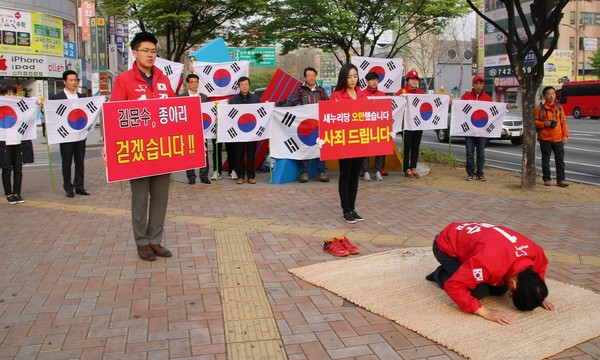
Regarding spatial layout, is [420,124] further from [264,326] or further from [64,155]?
[264,326]

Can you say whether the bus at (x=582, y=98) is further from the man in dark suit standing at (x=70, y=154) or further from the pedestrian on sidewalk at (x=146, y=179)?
the pedestrian on sidewalk at (x=146, y=179)

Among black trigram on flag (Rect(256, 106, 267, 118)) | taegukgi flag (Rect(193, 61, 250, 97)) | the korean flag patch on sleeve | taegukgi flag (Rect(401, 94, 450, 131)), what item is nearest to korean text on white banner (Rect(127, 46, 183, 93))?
taegukgi flag (Rect(193, 61, 250, 97))

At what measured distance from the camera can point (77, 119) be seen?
872 centimetres

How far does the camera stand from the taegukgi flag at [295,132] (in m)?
9.28

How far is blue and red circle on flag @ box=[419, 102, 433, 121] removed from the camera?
10.4 meters

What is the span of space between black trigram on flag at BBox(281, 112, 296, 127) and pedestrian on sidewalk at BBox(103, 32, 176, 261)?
163 inches

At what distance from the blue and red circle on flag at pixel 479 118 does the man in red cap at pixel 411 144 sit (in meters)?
1.01

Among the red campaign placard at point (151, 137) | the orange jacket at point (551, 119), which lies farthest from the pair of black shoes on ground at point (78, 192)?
the orange jacket at point (551, 119)

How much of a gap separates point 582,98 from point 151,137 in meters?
41.1

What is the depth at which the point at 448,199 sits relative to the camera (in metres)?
8.23

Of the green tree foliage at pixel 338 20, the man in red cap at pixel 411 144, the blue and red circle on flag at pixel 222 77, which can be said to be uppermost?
the green tree foliage at pixel 338 20

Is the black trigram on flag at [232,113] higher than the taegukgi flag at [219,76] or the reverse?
the reverse

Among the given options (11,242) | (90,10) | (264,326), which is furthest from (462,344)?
(90,10)

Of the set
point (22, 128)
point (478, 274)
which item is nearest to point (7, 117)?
point (22, 128)
